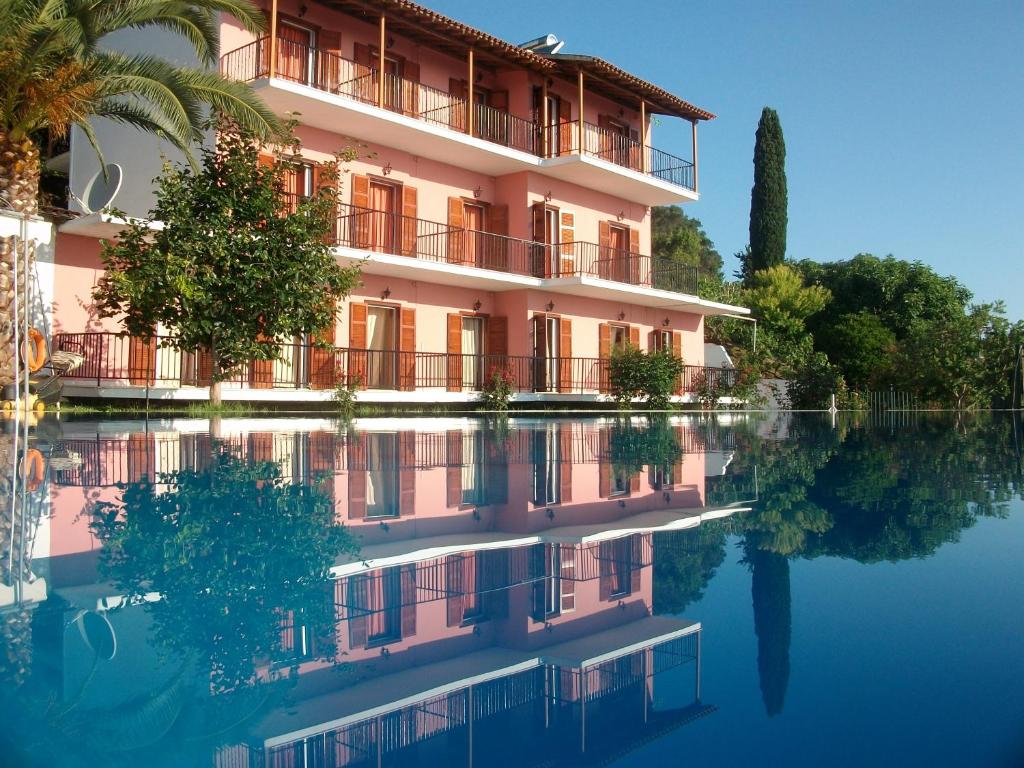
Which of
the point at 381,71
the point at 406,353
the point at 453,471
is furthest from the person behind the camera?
the point at 406,353

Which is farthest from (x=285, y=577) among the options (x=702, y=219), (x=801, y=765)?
(x=702, y=219)

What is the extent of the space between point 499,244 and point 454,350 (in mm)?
3096

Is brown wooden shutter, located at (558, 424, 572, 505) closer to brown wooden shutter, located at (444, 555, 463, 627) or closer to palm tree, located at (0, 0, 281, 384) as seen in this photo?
brown wooden shutter, located at (444, 555, 463, 627)

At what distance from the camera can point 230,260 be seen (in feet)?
45.0

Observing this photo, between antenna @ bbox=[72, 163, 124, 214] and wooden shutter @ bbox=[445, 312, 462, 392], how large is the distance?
8.55 metres

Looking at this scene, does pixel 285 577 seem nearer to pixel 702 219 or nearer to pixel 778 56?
pixel 778 56

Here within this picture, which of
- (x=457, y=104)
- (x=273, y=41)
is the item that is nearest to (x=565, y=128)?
(x=457, y=104)

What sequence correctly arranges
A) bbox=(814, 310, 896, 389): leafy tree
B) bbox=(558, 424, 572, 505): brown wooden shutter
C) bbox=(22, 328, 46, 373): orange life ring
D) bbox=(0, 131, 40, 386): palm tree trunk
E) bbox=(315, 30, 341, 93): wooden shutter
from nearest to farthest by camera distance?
bbox=(558, 424, 572, 505): brown wooden shutter, bbox=(0, 131, 40, 386): palm tree trunk, bbox=(22, 328, 46, 373): orange life ring, bbox=(315, 30, 341, 93): wooden shutter, bbox=(814, 310, 896, 389): leafy tree

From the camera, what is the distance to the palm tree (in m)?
14.2

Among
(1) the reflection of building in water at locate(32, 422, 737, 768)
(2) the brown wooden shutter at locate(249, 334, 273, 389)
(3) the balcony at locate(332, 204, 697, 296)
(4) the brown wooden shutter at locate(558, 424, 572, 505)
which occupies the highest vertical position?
(3) the balcony at locate(332, 204, 697, 296)

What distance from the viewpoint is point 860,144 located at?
3300 cm

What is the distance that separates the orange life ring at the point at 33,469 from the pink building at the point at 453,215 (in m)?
10.3

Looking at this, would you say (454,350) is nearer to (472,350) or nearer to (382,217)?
(472,350)

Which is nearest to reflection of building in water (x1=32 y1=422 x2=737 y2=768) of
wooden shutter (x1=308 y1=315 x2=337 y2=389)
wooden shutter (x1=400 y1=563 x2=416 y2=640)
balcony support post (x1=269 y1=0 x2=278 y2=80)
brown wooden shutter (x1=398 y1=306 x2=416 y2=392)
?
wooden shutter (x1=400 y1=563 x2=416 y2=640)
